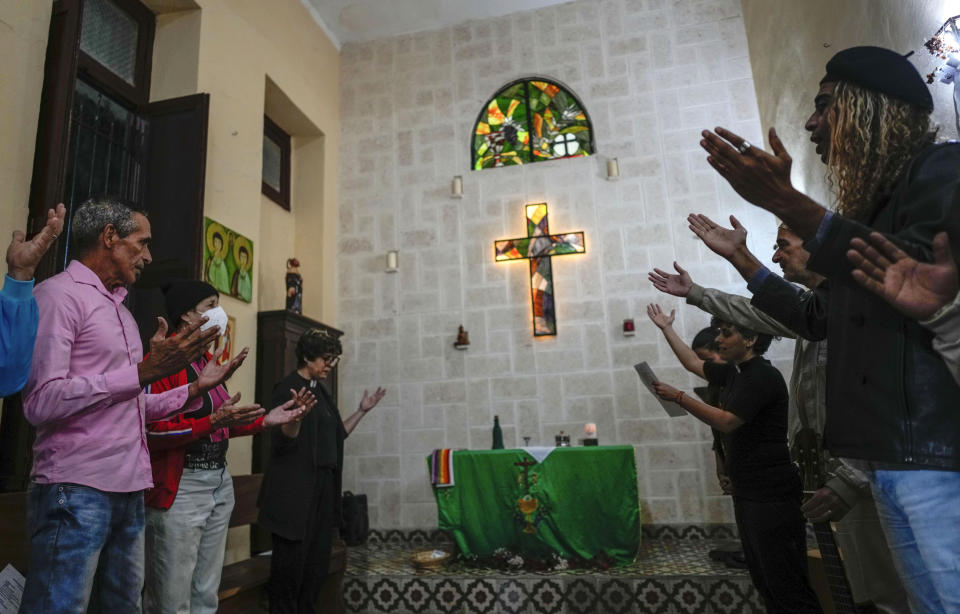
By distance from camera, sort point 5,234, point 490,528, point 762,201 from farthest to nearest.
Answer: point 490,528 < point 5,234 < point 762,201

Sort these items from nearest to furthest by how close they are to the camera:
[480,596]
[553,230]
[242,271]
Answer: [480,596] → [242,271] → [553,230]

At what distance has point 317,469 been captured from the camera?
2.90 metres

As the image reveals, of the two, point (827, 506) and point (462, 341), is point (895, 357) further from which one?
point (462, 341)

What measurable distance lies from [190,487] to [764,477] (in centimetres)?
223

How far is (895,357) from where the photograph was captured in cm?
108

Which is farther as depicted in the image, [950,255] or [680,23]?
[680,23]

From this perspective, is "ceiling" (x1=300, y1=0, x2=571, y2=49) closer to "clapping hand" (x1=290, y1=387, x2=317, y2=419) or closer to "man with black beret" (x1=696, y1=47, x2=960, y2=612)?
"clapping hand" (x1=290, y1=387, x2=317, y2=419)

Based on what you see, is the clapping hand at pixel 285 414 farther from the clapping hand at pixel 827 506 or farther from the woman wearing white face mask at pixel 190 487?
the clapping hand at pixel 827 506

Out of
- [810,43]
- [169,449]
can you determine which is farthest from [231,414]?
[810,43]

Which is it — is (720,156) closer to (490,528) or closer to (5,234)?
(5,234)

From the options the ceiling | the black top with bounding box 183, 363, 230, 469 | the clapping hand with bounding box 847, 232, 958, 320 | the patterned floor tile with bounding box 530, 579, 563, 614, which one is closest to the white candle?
the ceiling

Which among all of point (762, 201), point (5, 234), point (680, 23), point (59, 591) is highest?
point (680, 23)

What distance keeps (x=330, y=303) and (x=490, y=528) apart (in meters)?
3.05

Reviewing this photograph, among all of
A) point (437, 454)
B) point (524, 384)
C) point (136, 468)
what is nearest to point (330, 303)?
point (524, 384)
